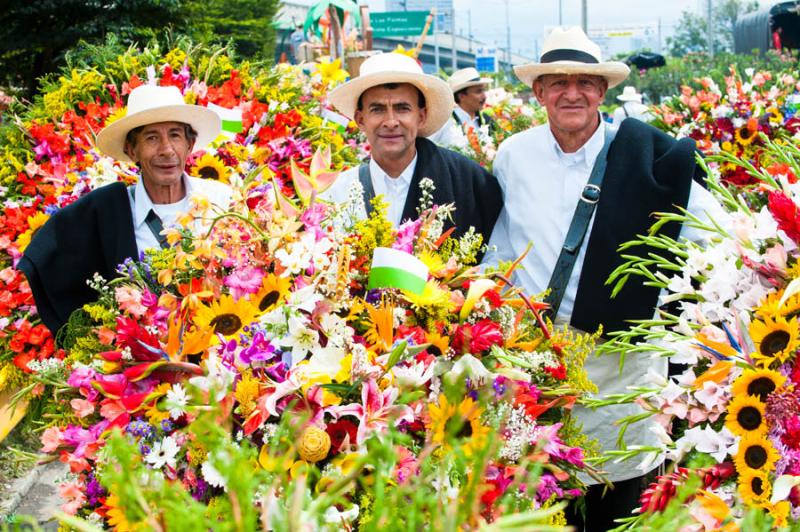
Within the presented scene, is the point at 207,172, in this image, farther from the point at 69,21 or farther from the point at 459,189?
the point at 69,21

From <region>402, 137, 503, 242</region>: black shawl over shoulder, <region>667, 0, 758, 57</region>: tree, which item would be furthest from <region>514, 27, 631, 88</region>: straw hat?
<region>667, 0, 758, 57</region>: tree

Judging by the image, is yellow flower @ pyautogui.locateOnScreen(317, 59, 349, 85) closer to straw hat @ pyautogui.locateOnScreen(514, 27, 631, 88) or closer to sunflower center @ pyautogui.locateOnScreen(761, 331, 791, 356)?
straw hat @ pyautogui.locateOnScreen(514, 27, 631, 88)

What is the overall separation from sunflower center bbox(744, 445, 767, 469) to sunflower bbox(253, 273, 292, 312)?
3.72 ft

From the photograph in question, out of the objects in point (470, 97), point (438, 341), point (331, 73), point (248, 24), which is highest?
point (248, 24)

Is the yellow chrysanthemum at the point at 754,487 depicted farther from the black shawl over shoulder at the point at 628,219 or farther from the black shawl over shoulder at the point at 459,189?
the black shawl over shoulder at the point at 459,189

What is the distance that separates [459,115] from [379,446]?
8760mm

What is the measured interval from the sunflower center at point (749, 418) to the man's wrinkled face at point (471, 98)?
8.50 m

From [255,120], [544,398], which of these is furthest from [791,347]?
[255,120]

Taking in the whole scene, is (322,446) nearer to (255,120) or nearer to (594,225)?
(594,225)

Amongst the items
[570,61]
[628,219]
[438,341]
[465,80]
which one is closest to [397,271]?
[438,341]

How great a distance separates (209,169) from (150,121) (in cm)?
93

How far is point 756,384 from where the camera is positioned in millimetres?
2131

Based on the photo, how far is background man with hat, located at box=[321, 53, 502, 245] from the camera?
4.00 m

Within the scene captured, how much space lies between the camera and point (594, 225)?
3.78 m
